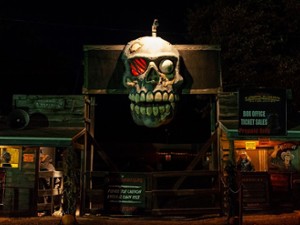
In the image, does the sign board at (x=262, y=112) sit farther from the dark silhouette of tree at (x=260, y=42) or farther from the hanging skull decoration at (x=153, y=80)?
the dark silhouette of tree at (x=260, y=42)

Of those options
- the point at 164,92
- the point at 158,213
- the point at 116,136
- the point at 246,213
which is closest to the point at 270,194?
the point at 246,213

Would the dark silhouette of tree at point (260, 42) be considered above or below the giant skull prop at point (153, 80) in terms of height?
above

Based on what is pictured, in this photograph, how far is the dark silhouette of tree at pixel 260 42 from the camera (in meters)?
16.2

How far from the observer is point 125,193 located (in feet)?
38.8

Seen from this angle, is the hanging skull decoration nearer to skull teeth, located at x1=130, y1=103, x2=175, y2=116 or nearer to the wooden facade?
skull teeth, located at x1=130, y1=103, x2=175, y2=116

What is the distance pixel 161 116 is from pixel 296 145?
5.05 metres

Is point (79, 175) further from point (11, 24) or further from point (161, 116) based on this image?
point (11, 24)

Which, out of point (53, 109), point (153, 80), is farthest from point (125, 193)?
point (53, 109)

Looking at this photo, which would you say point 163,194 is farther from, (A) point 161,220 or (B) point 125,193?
(B) point 125,193

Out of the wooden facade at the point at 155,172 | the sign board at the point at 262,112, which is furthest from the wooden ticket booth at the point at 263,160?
the wooden facade at the point at 155,172

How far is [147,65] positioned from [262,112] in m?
3.35

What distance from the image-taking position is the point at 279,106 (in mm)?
12023

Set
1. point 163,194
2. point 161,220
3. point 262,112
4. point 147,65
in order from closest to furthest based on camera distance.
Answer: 1. point 161,220
2. point 163,194
3. point 262,112
4. point 147,65

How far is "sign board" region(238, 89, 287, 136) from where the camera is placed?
1174 cm
